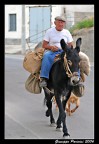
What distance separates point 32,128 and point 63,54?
1.74 meters

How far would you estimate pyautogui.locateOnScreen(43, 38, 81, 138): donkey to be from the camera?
8.39 m

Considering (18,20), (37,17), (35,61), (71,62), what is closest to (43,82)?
(35,61)

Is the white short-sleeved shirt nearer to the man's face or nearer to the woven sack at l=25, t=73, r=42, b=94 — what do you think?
the man's face

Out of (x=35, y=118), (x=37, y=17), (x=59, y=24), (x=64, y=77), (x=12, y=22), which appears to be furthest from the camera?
(x=12, y=22)

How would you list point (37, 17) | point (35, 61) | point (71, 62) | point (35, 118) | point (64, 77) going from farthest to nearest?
point (37, 17), point (35, 118), point (35, 61), point (64, 77), point (71, 62)

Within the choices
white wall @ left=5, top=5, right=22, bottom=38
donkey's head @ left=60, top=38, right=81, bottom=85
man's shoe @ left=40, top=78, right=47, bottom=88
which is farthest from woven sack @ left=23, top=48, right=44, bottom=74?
white wall @ left=5, top=5, right=22, bottom=38

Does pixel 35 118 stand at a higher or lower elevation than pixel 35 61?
lower

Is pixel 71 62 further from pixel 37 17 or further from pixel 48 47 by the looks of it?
pixel 37 17

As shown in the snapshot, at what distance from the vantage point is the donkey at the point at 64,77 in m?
8.39

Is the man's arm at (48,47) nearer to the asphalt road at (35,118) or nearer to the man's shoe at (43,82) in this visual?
the man's shoe at (43,82)

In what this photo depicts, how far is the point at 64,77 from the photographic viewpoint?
29.1ft

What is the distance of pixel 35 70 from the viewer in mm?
9711
